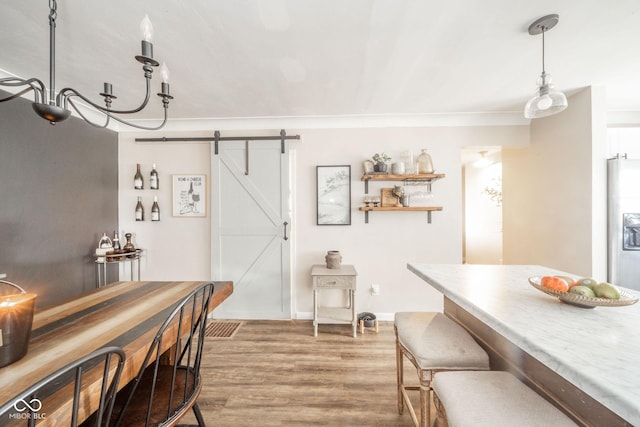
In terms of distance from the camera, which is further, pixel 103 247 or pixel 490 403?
pixel 103 247

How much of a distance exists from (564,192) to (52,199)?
5.08 m

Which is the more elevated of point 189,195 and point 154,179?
point 154,179

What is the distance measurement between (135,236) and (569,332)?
13.3 ft

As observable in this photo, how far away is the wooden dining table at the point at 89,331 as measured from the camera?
0.80 metres

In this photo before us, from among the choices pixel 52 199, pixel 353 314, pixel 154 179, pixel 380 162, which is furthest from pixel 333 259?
pixel 52 199

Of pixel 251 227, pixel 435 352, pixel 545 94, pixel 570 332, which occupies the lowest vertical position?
pixel 435 352

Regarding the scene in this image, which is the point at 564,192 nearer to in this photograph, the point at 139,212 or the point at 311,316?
the point at 311,316

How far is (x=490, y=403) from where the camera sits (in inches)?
35.3

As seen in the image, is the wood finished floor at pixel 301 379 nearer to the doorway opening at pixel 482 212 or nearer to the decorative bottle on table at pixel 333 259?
the decorative bottle on table at pixel 333 259

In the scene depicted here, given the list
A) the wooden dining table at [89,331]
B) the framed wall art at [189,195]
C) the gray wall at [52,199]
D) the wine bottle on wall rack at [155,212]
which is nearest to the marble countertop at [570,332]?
the wooden dining table at [89,331]

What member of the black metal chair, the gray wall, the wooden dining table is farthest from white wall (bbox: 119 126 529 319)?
the black metal chair

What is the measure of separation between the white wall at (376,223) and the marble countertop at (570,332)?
1764 mm

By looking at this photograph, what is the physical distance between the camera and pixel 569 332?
2.86ft

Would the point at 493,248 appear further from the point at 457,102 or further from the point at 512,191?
the point at 457,102
